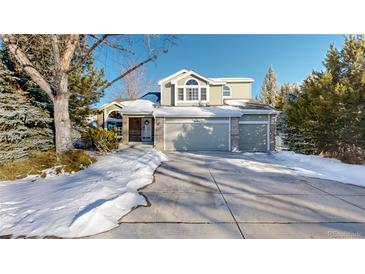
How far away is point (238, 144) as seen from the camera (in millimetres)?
11484

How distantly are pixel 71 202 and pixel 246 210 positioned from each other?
3.20 meters

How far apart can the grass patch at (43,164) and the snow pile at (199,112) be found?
Result: 5.99 m

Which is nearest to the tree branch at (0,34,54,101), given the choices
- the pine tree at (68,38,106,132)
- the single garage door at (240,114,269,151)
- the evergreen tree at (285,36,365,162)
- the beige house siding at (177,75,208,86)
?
the pine tree at (68,38,106,132)

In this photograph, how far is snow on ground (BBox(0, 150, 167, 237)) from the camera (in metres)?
2.57

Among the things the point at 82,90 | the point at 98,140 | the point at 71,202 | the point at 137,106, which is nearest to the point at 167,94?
the point at 137,106

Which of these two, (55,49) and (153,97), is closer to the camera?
(55,49)

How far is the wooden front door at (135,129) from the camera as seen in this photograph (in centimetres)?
1391

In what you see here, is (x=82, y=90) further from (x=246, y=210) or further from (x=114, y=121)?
(x=246, y=210)

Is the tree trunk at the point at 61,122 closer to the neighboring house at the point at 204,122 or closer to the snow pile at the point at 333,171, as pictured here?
the neighboring house at the point at 204,122

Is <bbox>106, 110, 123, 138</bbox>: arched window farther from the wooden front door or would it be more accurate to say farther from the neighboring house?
the neighboring house

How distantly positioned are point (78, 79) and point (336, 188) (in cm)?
1186

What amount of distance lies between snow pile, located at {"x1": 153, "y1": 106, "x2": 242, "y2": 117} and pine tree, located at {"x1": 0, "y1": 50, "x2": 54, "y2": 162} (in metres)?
5.85

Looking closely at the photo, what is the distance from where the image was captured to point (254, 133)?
38.4ft
